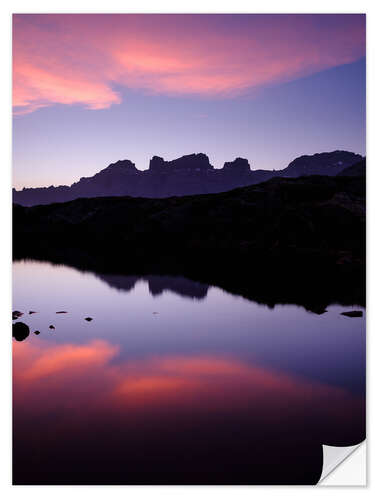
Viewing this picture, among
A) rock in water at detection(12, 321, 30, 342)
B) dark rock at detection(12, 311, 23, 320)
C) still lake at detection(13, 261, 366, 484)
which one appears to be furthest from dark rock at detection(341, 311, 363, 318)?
dark rock at detection(12, 311, 23, 320)

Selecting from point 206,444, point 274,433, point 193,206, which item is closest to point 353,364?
point 274,433

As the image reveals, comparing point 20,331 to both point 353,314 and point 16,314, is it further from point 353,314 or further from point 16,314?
point 353,314

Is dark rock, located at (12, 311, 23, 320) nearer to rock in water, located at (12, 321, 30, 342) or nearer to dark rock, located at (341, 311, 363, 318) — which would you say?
rock in water, located at (12, 321, 30, 342)

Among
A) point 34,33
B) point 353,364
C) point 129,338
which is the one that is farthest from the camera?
point 129,338

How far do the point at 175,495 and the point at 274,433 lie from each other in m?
2.54

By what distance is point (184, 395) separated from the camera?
31.4ft

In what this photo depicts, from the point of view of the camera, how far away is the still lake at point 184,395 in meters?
6.84

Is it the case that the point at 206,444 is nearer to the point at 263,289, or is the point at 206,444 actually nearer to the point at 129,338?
the point at 129,338

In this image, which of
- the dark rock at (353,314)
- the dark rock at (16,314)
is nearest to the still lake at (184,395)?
the dark rock at (16,314)

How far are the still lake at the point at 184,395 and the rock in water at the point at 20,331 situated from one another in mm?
260

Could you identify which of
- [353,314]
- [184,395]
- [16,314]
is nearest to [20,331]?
[16,314]

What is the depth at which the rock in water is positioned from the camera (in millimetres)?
13585

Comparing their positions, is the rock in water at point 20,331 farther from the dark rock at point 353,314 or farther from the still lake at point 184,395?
the dark rock at point 353,314
